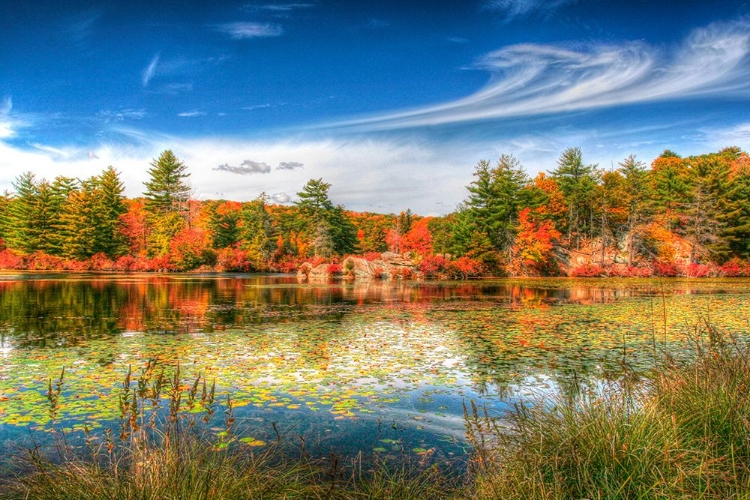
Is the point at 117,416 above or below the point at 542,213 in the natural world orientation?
below

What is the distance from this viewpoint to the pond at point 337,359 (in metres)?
5.61

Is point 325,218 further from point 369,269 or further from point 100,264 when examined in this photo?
point 100,264

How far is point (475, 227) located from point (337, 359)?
4088 centimetres

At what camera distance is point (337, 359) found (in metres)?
9.12

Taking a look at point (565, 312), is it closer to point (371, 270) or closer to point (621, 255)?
point (371, 270)

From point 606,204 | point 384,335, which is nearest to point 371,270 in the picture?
point 606,204

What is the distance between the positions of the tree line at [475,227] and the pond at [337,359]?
107 ft

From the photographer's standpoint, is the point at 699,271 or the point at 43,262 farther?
the point at 43,262

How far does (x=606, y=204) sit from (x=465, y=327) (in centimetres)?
4483

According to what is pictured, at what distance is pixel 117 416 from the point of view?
5.73 m

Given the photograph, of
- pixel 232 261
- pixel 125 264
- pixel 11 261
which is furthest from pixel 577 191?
pixel 11 261

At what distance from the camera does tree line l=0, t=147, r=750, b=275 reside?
4725cm

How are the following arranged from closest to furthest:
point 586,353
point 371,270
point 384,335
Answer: point 586,353, point 384,335, point 371,270

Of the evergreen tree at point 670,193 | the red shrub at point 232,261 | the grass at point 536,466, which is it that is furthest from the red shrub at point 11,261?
the evergreen tree at point 670,193
